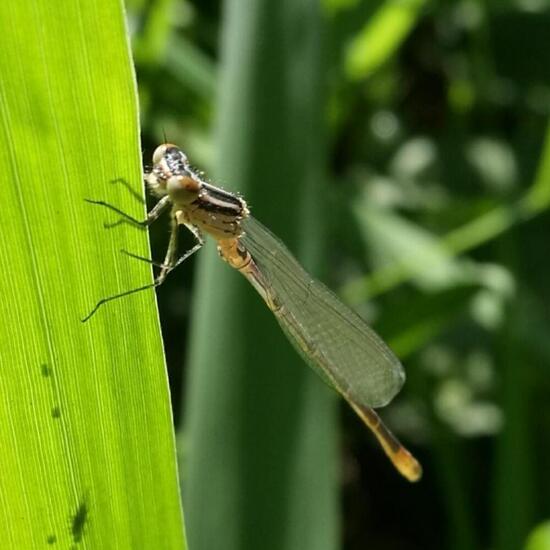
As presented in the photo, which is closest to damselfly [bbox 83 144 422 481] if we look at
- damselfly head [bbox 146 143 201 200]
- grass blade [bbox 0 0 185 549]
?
damselfly head [bbox 146 143 201 200]

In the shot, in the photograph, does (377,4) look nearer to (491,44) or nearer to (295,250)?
(491,44)

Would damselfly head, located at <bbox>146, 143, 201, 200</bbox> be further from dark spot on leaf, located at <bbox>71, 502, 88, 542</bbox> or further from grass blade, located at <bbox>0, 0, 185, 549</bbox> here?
dark spot on leaf, located at <bbox>71, 502, 88, 542</bbox>

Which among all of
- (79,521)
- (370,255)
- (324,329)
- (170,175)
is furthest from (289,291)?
(79,521)

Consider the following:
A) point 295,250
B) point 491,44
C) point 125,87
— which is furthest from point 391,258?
point 125,87

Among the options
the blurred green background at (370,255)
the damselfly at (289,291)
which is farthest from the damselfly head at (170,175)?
the blurred green background at (370,255)

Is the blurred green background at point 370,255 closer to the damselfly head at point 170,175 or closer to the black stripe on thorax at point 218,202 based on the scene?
the black stripe on thorax at point 218,202

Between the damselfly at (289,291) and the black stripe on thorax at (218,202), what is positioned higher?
the black stripe on thorax at (218,202)
